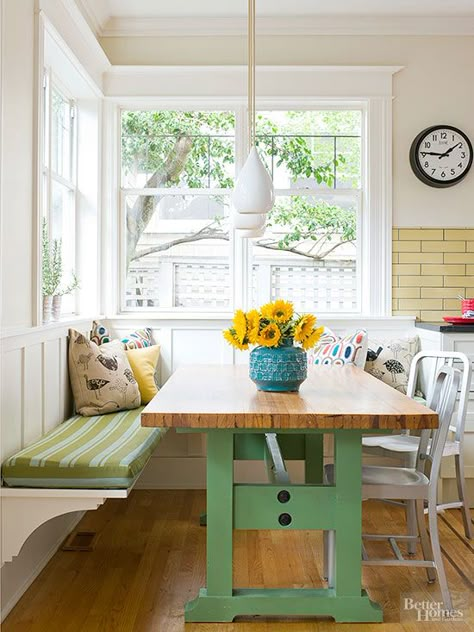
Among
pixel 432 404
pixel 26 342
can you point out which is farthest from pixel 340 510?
pixel 26 342

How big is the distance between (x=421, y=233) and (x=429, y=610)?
261cm

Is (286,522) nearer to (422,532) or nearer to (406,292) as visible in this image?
(422,532)

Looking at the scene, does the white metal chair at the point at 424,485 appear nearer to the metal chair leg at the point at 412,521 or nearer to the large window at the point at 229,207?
the metal chair leg at the point at 412,521

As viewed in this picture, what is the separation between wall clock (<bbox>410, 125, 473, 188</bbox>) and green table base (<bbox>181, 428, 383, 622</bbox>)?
2552mm

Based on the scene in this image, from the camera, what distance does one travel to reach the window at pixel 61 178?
151 inches

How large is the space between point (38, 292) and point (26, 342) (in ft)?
1.02

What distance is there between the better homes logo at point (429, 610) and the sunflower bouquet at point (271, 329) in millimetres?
1088

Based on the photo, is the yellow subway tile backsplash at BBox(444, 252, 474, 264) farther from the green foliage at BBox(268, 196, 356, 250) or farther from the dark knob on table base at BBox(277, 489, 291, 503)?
the dark knob on table base at BBox(277, 489, 291, 503)

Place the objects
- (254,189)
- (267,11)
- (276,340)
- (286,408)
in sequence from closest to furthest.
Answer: (286,408)
(276,340)
(254,189)
(267,11)

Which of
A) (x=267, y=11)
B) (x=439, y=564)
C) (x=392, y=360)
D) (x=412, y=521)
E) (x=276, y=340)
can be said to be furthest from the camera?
(x=267, y=11)

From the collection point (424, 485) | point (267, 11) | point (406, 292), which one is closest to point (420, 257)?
point (406, 292)

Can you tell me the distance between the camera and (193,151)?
4.76 meters

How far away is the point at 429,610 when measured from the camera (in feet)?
8.86

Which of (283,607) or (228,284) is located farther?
(228,284)
